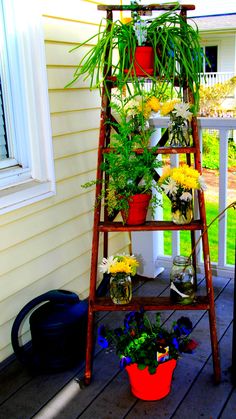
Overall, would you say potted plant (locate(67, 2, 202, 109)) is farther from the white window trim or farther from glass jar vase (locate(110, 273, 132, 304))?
glass jar vase (locate(110, 273, 132, 304))

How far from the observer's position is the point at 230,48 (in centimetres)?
1105

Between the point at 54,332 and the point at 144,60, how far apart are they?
4.28 feet

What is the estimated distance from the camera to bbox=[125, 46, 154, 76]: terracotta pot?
7.39 ft

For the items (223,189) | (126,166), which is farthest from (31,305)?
(223,189)

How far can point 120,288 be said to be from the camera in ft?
7.42

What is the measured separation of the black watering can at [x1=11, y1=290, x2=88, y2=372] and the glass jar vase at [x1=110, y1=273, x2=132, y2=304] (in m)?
0.23

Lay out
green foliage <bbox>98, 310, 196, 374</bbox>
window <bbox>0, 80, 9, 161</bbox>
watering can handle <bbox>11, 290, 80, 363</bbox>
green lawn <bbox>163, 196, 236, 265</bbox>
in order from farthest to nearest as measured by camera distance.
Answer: green lawn <bbox>163, 196, 236, 265</bbox> < window <bbox>0, 80, 9, 161</bbox> < watering can handle <bbox>11, 290, 80, 363</bbox> < green foliage <bbox>98, 310, 196, 374</bbox>

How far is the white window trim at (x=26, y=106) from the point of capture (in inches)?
93.7

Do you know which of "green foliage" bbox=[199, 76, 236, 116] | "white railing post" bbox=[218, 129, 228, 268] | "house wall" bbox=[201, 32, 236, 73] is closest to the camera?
"white railing post" bbox=[218, 129, 228, 268]

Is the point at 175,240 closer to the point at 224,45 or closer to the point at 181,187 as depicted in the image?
the point at 181,187

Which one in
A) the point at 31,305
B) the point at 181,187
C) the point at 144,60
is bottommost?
the point at 31,305

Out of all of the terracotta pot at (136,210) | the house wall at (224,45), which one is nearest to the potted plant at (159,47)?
the terracotta pot at (136,210)

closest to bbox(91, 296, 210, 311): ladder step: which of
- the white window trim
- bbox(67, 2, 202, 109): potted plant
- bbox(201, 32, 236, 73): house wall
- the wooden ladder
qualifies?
the wooden ladder

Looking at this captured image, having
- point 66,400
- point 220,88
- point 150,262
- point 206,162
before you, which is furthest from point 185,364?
point 220,88
